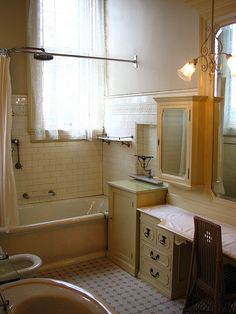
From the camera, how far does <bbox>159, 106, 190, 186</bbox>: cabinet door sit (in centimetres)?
316

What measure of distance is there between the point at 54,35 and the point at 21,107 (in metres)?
1.02

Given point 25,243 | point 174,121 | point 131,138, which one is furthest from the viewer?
point 131,138

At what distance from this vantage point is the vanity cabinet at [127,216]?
3502mm

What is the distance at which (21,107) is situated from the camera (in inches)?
173

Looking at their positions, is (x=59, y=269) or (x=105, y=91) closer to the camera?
(x=59, y=269)

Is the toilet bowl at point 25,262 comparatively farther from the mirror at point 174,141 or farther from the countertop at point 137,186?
the mirror at point 174,141

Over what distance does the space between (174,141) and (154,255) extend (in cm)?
108

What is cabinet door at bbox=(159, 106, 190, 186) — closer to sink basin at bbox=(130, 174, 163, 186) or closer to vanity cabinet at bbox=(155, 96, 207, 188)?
vanity cabinet at bbox=(155, 96, 207, 188)

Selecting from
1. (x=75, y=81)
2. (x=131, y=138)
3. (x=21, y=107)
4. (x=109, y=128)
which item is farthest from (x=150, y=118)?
(x=21, y=107)

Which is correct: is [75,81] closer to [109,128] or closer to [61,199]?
[109,128]

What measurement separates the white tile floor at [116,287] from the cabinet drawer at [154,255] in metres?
0.28

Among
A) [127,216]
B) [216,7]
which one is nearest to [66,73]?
[127,216]

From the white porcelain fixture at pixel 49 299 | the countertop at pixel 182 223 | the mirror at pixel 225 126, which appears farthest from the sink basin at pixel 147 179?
the white porcelain fixture at pixel 49 299

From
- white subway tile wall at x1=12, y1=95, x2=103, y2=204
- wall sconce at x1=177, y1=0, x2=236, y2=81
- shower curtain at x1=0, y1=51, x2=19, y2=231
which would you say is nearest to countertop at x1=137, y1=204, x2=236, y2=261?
wall sconce at x1=177, y1=0, x2=236, y2=81
